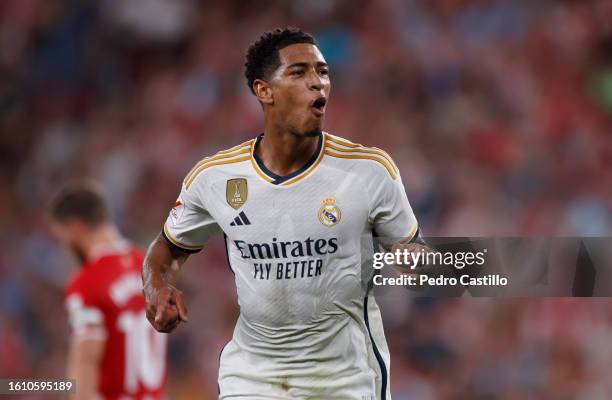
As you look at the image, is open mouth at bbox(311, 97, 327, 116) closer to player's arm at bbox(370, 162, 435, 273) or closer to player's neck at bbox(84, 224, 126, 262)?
player's arm at bbox(370, 162, 435, 273)

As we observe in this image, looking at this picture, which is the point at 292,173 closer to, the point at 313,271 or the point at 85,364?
the point at 313,271

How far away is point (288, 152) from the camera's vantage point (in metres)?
3.51

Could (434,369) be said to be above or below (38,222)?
below

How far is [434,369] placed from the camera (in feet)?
24.2

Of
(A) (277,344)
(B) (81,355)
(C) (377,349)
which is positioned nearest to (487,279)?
(C) (377,349)

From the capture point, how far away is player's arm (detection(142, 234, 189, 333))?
10.6 feet

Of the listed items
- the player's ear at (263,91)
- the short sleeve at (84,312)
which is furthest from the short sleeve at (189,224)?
the short sleeve at (84,312)

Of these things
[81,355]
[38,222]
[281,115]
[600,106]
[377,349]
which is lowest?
[377,349]

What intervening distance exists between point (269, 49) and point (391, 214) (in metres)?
0.76

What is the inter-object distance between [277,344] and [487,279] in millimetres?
1205

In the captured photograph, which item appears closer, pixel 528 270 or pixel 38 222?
pixel 528 270

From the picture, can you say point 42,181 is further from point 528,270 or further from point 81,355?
point 528,270

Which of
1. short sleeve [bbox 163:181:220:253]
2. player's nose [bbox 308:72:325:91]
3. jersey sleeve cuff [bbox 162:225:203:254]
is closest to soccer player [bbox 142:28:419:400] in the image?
player's nose [bbox 308:72:325:91]

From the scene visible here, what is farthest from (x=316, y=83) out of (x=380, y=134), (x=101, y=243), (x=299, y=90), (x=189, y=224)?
(x=380, y=134)
